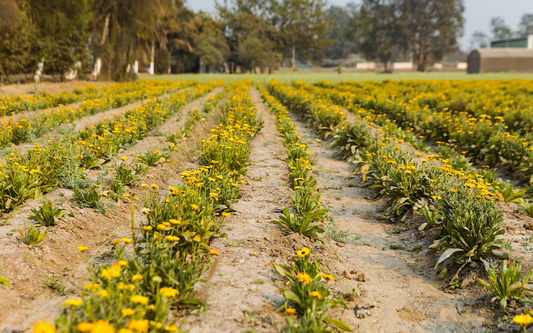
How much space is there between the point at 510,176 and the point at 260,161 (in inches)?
205

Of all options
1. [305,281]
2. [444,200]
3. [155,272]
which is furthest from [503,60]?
[155,272]

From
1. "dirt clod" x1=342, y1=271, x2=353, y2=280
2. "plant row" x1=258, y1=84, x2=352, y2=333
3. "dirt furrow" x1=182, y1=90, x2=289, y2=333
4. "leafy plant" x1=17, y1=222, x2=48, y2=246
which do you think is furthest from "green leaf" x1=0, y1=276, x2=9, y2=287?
"dirt clod" x1=342, y1=271, x2=353, y2=280

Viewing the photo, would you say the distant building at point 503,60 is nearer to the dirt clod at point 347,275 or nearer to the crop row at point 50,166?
the crop row at point 50,166

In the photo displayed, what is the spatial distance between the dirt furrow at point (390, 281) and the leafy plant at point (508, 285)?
22 cm

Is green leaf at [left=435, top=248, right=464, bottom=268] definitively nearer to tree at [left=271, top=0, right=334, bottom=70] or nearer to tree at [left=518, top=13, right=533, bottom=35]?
tree at [left=271, top=0, right=334, bottom=70]

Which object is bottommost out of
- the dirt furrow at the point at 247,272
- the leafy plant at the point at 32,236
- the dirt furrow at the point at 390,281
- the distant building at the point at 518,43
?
the dirt furrow at the point at 390,281

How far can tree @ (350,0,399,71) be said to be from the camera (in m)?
52.2

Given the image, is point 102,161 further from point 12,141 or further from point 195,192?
point 12,141

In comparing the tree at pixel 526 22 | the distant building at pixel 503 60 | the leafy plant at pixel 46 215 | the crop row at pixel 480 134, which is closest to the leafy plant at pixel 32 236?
the leafy plant at pixel 46 215

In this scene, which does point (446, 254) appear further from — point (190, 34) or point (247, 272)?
point (190, 34)

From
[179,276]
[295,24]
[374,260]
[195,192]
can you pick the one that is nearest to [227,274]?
[179,276]

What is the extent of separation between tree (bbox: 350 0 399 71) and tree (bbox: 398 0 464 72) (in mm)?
1366

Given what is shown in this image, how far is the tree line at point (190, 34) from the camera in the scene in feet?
71.6

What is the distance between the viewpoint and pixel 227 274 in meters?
3.36
